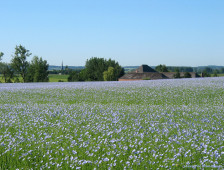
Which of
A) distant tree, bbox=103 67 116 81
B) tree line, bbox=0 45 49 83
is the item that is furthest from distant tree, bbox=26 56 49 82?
distant tree, bbox=103 67 116 81

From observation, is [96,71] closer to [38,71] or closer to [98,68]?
[98,68]

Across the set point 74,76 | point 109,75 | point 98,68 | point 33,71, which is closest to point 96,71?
point 98,68

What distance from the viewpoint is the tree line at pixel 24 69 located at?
8325cm

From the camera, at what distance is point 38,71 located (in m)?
91.5

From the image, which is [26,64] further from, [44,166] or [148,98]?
[44,166]

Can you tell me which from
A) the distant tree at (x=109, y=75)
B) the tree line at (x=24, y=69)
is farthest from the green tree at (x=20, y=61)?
the distant tree at (x=109, y=75)

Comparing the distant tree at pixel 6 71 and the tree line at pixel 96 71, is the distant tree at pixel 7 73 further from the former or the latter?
the tree line at pixel 96 71

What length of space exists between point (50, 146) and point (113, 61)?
129734mm

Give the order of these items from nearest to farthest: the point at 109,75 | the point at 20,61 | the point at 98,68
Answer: the point at 20,61 < the point at 109,75 < the point at 98,68

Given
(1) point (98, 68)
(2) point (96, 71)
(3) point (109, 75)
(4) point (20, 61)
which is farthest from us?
(1) point (98, 68)

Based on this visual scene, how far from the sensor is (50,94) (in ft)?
73.5

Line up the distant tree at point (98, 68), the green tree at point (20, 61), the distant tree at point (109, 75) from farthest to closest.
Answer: the distant tree at point (98, 68) → the distant tree at point (109, 75) → the green tree at point (20, 61)

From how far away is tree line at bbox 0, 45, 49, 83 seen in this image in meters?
83.2

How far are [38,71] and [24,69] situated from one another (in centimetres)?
767
